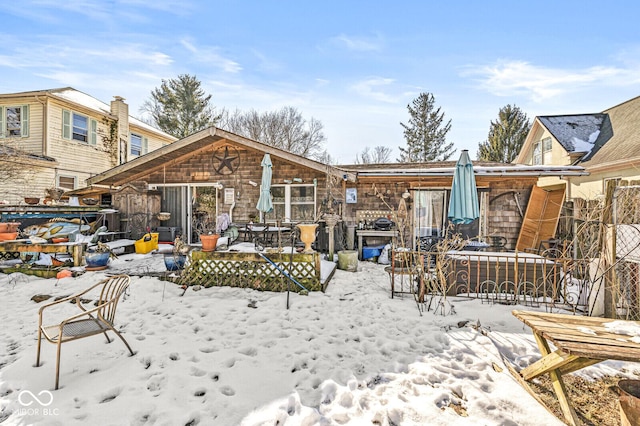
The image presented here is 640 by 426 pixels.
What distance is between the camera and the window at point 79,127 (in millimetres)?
12531

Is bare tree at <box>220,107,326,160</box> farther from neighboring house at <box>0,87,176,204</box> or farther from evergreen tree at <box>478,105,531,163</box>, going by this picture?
evergreen tree at <box>478,105,531,163</box>

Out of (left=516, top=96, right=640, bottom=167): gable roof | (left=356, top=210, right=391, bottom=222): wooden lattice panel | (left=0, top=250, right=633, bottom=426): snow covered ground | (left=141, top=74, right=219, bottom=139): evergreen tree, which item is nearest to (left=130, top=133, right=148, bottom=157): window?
(left=141, top=74, right=219, bottom=139): evergreen tree

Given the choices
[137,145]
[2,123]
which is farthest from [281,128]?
[2,123]

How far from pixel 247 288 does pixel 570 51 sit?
1169cm

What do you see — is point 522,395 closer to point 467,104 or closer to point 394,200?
point 394,200

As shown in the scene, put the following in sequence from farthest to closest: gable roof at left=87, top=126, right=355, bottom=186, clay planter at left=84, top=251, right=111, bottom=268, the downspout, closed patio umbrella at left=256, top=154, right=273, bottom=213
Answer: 1. the downspout
2. gable roof at left=87, top=126, right=355, bottom=186
3. closed patio umbrella at left=256, top=154, right=273, bottom=213
4. clay planter at left=84, top=251, right=111, bottom=268

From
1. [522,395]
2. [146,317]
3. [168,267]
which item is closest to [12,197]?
[168,267]

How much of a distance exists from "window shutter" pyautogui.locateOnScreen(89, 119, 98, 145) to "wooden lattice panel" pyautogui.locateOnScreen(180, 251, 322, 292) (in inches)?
474

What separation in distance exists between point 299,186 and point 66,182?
10502 mm

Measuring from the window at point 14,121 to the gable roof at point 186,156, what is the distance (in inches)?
200

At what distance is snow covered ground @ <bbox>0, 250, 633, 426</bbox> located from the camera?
7.13 ft

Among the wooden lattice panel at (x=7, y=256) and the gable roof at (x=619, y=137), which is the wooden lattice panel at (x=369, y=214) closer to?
the gable roof at (x=619, y=137)

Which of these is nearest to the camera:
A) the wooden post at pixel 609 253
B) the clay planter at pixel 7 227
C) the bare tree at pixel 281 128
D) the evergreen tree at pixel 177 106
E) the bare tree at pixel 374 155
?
the wooden post at pixel 609 253

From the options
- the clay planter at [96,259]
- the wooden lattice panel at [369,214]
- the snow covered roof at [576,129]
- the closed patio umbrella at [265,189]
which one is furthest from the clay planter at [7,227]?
the snow covered roof at [576,129]
